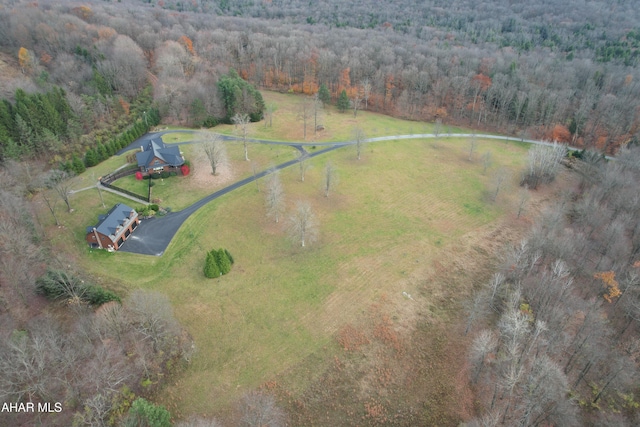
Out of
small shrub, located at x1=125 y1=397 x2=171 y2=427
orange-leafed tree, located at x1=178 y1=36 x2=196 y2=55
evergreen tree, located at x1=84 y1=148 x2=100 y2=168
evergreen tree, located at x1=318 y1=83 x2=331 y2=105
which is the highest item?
orange-leafed tree, located at x1=178 y1=36 x2=196 y2=55

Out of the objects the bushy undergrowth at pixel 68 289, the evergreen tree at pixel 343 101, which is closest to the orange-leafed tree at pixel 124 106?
the evergreen tree at pixel 343 101

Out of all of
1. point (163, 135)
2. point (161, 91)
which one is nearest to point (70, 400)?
point (163, 135)

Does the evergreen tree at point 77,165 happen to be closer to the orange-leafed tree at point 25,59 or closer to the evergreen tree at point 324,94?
the orange-leafed tree at point 25,59

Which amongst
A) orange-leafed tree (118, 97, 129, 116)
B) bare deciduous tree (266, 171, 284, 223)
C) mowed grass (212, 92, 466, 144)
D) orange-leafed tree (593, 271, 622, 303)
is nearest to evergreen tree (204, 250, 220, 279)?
bare deciduous tree (266, 171, 284, 223)

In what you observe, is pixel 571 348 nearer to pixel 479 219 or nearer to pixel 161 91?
pixel 479 219

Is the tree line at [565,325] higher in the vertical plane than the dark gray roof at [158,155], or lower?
lower

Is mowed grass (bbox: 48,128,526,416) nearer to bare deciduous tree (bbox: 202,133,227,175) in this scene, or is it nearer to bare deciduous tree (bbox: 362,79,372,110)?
bare deciduous tree (bbox: 202,133,227,175)

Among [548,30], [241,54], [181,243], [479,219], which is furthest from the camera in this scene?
[548,30]
